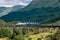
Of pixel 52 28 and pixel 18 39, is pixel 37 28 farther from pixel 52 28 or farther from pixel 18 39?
pixel 18 39

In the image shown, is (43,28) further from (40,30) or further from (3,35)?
(3,35)

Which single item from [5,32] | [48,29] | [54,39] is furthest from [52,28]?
[54,39]

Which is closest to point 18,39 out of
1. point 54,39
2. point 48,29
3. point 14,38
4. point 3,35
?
point 14,38

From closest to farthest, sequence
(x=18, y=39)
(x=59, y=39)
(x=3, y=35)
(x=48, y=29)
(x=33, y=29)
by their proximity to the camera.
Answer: (x=59, y=39) → (x=18, y=39) → (x=3, y=35) → (x=48, y=29) → (x=33, y=29)

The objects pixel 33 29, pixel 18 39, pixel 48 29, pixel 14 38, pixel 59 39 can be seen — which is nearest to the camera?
pixel 59 39

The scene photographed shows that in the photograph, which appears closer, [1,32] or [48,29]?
[1,32]

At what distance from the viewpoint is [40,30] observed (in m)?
147

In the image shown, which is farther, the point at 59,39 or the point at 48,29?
the point at 48,29

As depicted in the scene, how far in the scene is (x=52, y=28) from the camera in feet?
478

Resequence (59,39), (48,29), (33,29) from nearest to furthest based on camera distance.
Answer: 1. (59,39)
2. (48,29)
3. (33,29)

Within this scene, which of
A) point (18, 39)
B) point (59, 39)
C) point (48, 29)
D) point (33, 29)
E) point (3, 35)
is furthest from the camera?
point (33, 29)

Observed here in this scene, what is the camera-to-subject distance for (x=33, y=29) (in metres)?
153

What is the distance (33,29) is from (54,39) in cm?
8524

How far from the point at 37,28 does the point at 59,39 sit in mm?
87427
